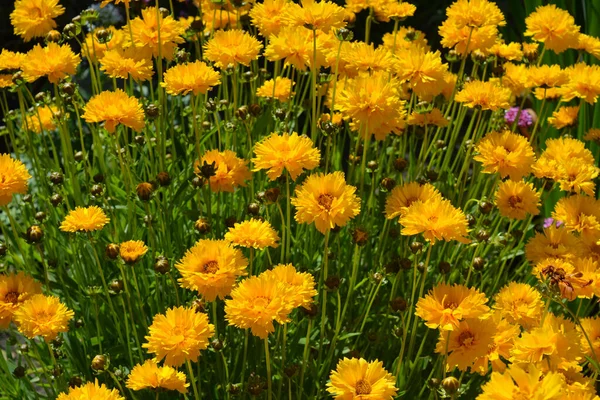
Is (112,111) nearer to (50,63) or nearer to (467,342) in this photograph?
(50,63)

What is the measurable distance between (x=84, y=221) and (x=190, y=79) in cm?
44

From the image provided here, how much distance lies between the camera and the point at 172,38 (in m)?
2.15

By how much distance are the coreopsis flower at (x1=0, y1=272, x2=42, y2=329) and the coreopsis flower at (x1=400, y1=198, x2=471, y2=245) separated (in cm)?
87

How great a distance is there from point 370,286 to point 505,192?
459 millimetres

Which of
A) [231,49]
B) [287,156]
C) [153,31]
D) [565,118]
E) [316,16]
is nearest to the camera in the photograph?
[287,156]

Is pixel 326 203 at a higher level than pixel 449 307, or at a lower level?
higher

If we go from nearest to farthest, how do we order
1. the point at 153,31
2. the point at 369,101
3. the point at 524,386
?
the point at 524,386 → the point at 369,101 → the point at 153,31

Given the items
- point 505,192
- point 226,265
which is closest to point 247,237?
point 226,265

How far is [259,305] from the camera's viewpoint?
54.4 inches

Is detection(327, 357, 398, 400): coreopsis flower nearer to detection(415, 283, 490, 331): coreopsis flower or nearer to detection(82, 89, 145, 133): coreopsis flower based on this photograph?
detection(415, 283, 490, 331): coreopsis flower

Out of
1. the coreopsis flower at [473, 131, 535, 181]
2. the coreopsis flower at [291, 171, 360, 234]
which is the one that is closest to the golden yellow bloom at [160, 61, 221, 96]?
the coreopsis flower at [291, 171, 360, 234]

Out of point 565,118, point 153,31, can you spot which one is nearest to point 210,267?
point 153,31

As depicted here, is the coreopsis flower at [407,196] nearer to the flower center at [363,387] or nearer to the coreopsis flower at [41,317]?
the flower center at [363,387]

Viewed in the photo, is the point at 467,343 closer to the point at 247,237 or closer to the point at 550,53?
the point at 247,237
